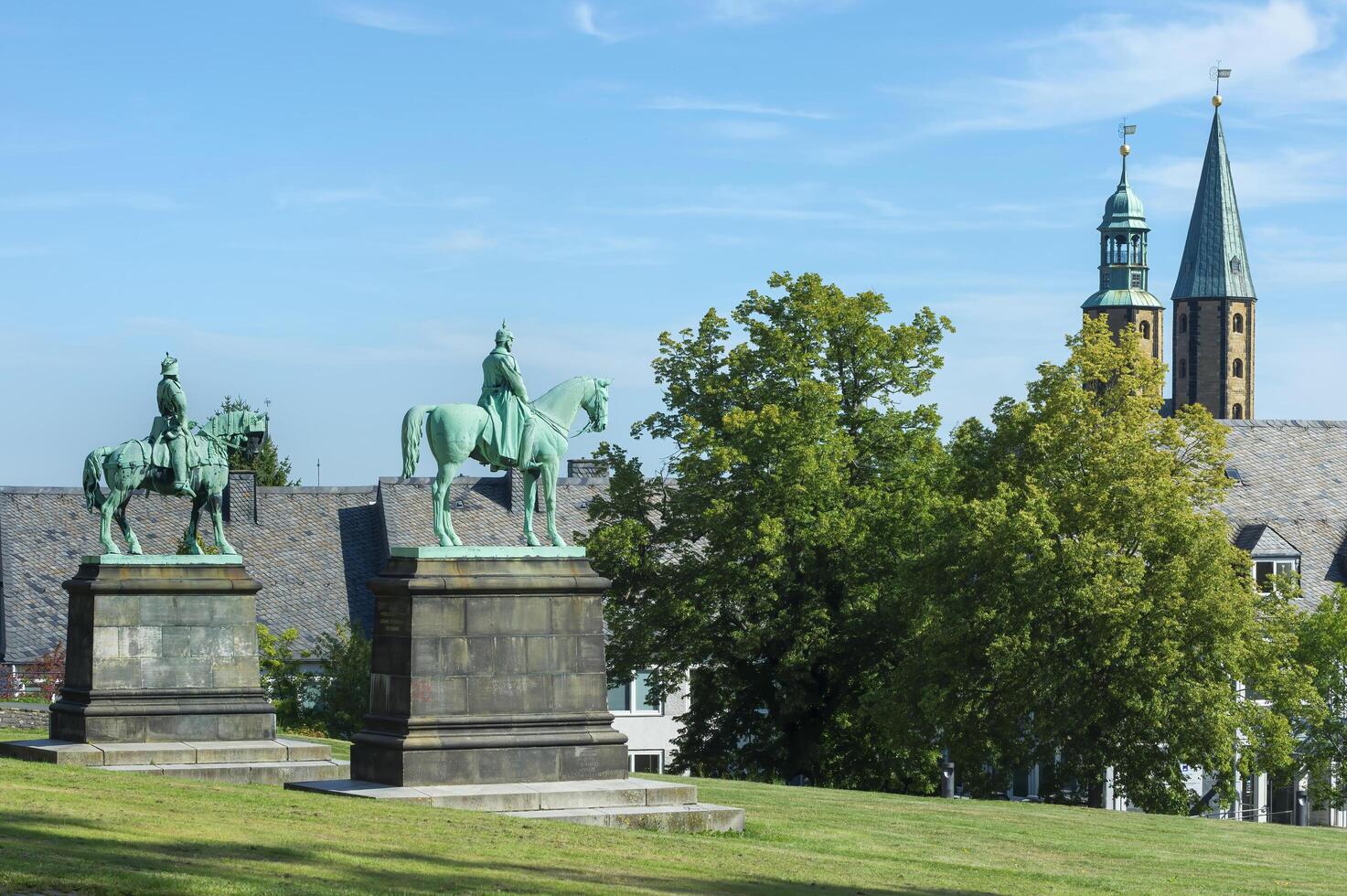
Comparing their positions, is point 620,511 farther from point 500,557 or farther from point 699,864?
point 699,864

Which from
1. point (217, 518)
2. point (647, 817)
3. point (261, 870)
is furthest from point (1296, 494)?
point (261, 870)

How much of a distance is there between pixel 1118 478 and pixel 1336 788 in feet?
47.0

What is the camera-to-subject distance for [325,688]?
49.4 meters

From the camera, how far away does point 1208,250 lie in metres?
163

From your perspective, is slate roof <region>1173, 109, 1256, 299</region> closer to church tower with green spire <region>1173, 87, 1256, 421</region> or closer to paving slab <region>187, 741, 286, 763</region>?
church tower with green spire <region>1173, 87, 1256, 421</region>

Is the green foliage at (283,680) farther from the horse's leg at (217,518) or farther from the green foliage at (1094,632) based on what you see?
the horse's leg at (217,518)

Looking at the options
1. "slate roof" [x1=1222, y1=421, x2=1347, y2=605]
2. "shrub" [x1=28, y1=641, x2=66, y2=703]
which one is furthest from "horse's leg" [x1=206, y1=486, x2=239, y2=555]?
"slate roof" [x1=1222, y1=421, x2=1347, y2=605]

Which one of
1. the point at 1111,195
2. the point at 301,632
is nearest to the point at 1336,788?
the point at 301,632

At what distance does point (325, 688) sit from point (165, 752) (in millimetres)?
23129

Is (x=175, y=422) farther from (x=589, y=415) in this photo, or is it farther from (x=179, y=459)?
(x=589, y=415)

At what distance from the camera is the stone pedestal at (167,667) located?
27016 millimetres

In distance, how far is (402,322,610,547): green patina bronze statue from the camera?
22.9 m

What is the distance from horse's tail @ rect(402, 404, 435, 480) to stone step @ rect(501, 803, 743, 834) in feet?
13.3

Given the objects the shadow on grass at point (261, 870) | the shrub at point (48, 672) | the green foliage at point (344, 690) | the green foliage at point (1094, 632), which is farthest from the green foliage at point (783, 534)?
the shadow on grass at point (261, 870)
